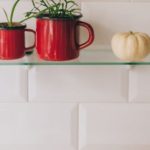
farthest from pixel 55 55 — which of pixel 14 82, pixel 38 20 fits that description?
pixel 14 82

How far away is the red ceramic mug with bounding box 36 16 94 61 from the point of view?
63 centimetres

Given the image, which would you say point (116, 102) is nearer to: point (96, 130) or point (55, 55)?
point (96, 130)

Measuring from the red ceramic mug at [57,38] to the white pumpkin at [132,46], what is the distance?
0.07 m

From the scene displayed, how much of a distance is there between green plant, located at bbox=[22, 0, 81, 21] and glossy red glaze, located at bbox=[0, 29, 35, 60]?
5 cm

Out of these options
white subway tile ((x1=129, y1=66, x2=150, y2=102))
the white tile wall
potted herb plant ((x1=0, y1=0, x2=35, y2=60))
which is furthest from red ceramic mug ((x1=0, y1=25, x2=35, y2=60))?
white subway tile ((x1=129, y1=66, x2=150, y2=102))

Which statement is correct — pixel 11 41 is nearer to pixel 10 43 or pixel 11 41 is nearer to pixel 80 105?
pixel 10 43

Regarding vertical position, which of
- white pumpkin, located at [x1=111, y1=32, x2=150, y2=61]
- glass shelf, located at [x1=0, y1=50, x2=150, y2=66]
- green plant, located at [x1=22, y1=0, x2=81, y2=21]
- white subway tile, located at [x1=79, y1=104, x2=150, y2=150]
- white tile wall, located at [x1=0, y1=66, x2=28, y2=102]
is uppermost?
green plant, located at [x1=22, y1=0, x2=81, y2=21]

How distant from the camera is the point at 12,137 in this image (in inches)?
31.0

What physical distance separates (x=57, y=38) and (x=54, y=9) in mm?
71

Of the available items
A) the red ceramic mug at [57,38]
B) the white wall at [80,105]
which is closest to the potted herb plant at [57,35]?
the red ceramic mug at [57,38]

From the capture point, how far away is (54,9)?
2.22ft

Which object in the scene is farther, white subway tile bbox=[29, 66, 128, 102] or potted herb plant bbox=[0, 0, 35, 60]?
white subway tile bbox=[29, 66, 128, 102]

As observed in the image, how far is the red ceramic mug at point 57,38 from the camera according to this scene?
A: 0.63m

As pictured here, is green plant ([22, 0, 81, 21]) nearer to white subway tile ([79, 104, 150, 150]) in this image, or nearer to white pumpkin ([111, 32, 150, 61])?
white pumpkin ([111, 32, 150, 61])
